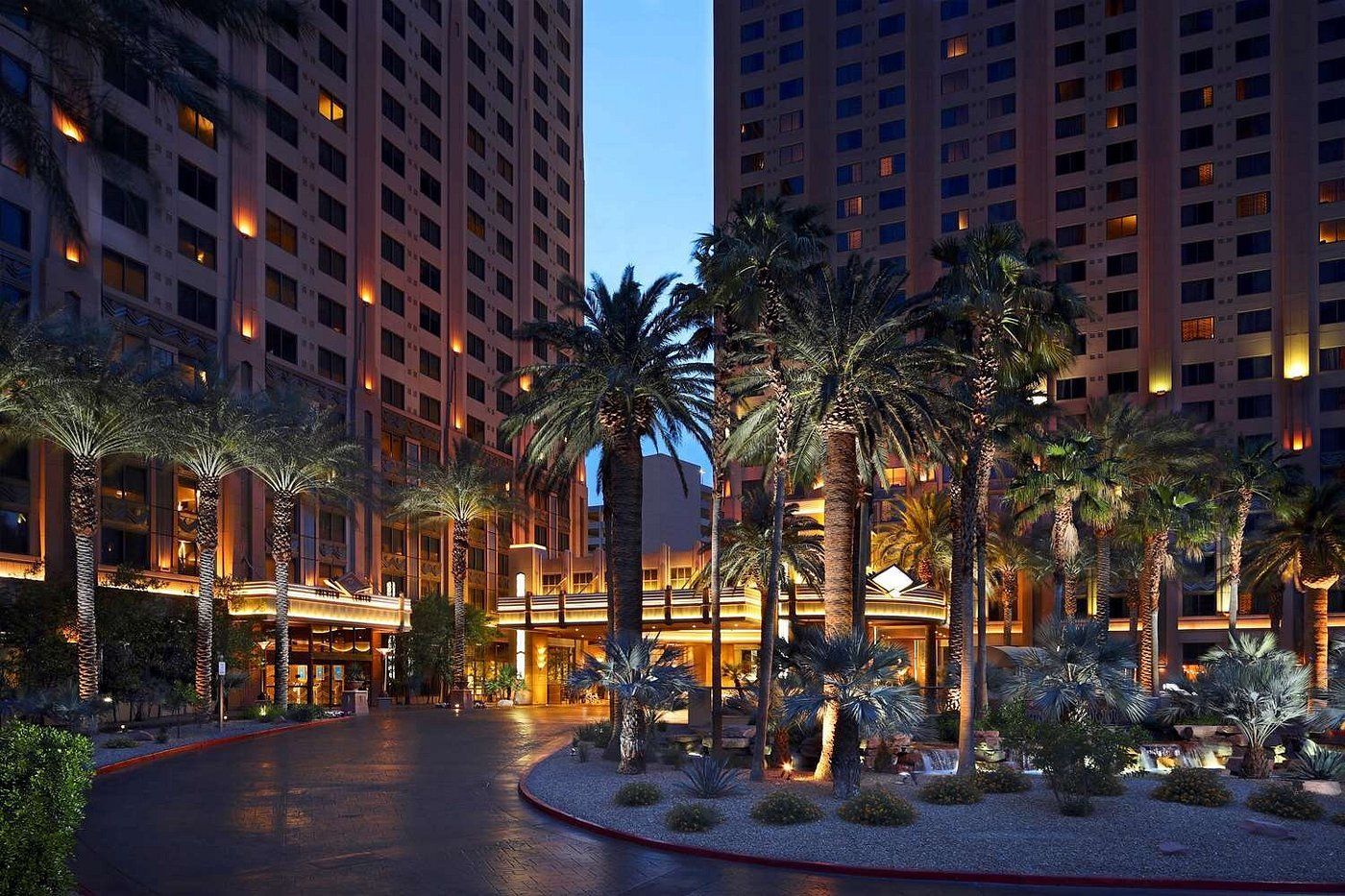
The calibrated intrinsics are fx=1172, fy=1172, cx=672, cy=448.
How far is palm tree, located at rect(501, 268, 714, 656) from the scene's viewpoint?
1315 inches

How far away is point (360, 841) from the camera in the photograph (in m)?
19.0

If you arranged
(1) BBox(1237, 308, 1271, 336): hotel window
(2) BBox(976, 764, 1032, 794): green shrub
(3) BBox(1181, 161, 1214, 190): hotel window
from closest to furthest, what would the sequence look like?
(2) BBox(976, 764, 1032, 794): green shrub < (1) BBox(1237, 308, 1271, 336): hotel window < (3) BBox(1181, 161, 1214, 190): hotel window

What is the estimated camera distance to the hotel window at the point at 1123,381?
85.6 metres

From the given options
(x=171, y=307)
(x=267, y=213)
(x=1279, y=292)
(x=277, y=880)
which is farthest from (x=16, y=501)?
(x=1279, y=292)

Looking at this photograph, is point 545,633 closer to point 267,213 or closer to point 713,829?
point 267,213

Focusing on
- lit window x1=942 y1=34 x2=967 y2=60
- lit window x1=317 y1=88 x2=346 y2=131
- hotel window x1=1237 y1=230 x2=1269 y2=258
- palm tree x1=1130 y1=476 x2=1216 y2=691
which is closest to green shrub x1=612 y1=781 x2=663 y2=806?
palm tree x1=1130 y1=476 x2=1216 y2=691

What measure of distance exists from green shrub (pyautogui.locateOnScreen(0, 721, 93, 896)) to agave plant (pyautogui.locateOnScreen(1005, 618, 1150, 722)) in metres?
21.2

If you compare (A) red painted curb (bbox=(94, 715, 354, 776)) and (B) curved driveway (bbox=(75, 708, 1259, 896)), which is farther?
(A) red painted curb (bbox=(94, 715, 354, 776))

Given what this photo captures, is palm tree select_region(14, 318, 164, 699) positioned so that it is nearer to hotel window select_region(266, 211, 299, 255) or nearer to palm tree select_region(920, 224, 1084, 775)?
hotel window select_region(266, 211, 299, 255)

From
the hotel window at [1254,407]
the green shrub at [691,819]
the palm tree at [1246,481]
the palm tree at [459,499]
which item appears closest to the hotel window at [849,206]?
the hotel window at [1254,407]

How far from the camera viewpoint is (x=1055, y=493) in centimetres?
4406

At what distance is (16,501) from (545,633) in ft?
147

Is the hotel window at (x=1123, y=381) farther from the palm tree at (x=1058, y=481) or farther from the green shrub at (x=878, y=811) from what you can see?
the green shrub at (x=878, y=811)

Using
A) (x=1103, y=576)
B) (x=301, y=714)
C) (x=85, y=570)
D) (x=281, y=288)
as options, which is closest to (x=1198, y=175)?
(x=1103, y=576)
